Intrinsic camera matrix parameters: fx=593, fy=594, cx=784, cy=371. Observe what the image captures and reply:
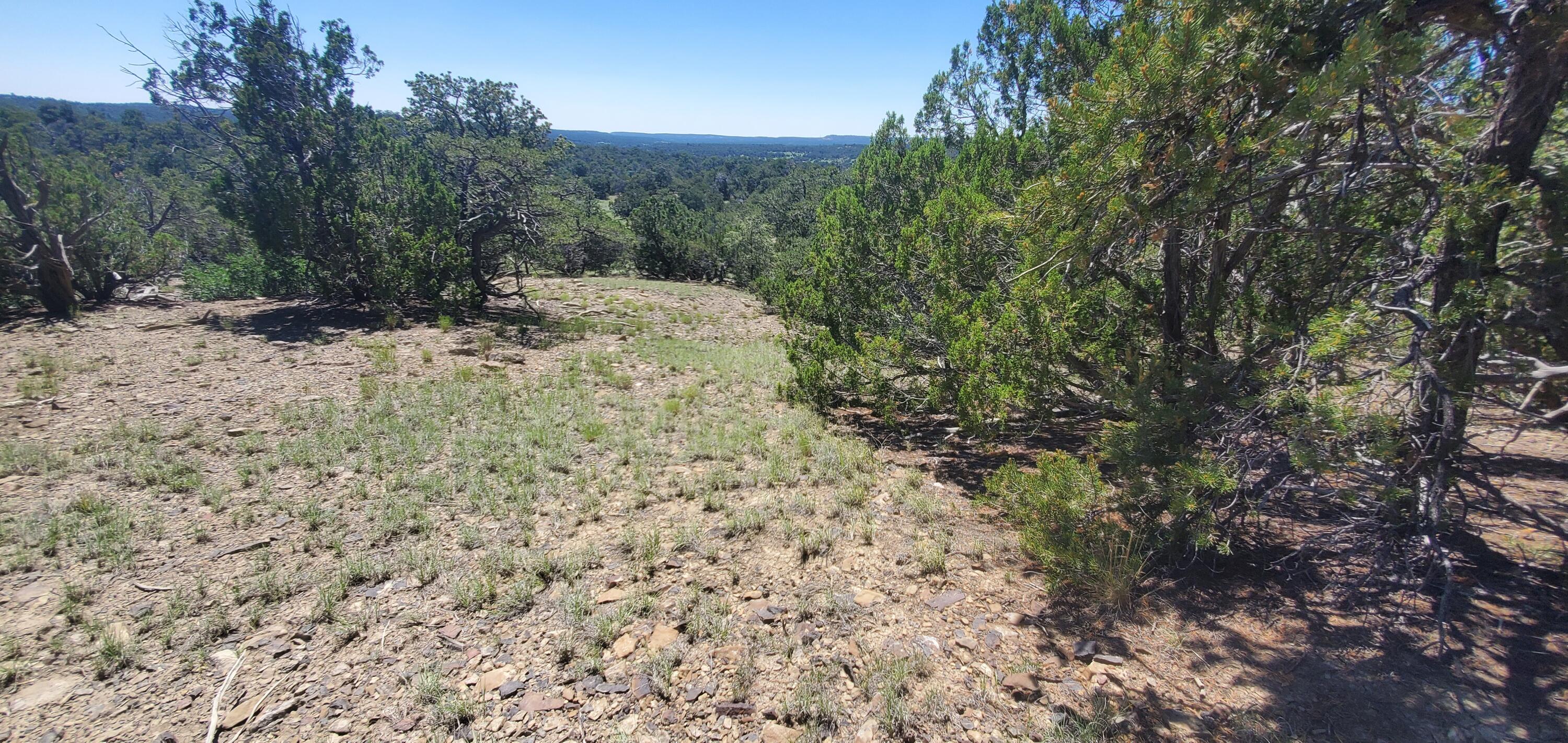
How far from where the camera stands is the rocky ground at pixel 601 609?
9.02 feet

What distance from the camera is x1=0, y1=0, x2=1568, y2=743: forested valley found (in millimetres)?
2648

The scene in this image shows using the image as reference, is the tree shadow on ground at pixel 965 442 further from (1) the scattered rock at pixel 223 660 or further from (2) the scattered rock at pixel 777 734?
(1) the scattered rock at pixel 223 660

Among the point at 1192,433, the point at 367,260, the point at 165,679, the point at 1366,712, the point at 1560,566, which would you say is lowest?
the point at 165,679

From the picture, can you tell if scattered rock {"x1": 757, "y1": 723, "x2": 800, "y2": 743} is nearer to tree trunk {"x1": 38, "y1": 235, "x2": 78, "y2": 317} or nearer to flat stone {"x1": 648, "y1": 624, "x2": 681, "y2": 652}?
flat stone {"x1": 648, "y1": 624, "x2": 681, "y2": 652}

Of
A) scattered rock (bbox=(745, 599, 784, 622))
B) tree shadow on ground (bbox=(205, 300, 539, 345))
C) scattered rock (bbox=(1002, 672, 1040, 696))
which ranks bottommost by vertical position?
scattered rock (bbox=(745, 599, 784, 622))

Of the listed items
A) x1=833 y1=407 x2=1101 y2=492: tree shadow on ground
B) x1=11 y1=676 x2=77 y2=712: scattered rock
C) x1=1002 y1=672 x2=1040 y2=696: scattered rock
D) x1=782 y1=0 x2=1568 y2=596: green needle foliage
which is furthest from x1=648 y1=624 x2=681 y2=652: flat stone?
x1=833 y1=407 x2=1101 y2=492: tree shadow on ground

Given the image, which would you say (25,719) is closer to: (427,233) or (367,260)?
(427,233)

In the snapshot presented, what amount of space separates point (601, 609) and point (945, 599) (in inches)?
84.0

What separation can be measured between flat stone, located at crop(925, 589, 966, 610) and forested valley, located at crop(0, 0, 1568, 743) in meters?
0.03

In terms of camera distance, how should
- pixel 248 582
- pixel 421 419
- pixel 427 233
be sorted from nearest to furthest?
pixel 248 582 < pixel 421 419 < pixel 427 233

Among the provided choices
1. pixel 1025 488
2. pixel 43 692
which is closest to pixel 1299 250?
pixel 1025 488

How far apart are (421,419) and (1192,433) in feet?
23.7

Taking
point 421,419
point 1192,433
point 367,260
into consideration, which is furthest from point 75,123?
point 1192,433

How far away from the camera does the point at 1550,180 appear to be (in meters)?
2.51
